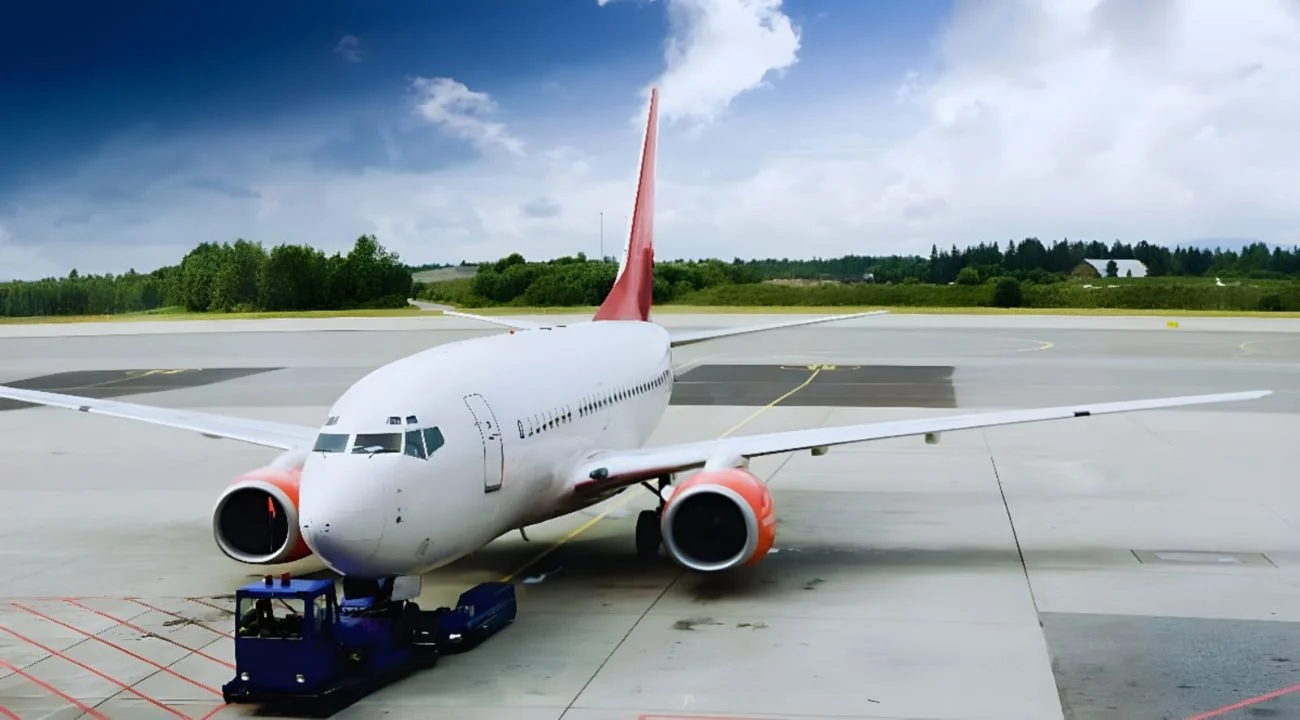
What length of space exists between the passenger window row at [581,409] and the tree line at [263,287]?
11666 cm

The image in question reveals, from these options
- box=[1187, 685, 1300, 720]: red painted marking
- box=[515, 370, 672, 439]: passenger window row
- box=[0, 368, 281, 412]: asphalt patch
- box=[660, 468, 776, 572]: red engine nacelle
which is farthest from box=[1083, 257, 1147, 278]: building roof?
box=[1187, 685, 1300, 720]: red painted marking

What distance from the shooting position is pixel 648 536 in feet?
74.3

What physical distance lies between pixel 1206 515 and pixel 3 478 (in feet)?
87.5

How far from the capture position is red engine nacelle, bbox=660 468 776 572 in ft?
63.1

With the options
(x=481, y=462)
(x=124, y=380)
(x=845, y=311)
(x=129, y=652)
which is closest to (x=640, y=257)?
(x=481, y=462)

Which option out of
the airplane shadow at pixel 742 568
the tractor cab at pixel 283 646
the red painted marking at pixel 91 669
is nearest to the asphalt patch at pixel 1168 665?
the airplane shadow at pixel 742 568

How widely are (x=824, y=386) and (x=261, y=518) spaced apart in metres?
35.4

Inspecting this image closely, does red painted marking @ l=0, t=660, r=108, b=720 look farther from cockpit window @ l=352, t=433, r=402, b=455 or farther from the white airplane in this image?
cockpit window @ l=352, t=433, r=402, b=455

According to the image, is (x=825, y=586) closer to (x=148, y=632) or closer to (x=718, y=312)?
(x=148, y=632)

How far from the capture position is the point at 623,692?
1540 cm

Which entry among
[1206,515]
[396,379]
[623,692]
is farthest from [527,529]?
[1206,515]

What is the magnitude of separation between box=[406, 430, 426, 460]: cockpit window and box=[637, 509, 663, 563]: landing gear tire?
6751 mm

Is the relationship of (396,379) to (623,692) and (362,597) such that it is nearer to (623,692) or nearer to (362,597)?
(362,597)

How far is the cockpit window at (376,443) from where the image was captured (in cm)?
1639
